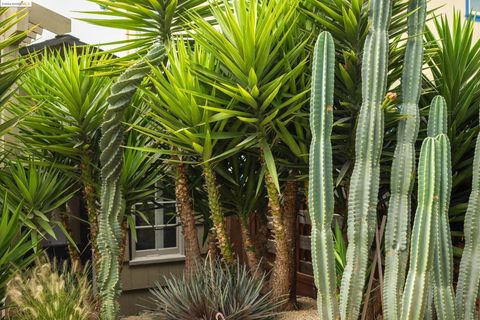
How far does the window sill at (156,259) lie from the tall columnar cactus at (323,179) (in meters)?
4.62

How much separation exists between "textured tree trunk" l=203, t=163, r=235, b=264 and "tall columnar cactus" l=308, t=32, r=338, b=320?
111 centimetres

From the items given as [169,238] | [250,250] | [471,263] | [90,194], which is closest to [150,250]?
[169,238]

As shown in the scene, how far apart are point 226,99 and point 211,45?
16.3 inches

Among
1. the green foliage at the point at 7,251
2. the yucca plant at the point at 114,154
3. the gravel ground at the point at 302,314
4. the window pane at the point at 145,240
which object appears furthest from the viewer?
the window pane at the point at 145,240

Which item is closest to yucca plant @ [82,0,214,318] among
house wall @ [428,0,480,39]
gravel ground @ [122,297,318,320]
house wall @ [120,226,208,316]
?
gravel ground @ [122,297,318,320]

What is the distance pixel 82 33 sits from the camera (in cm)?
961

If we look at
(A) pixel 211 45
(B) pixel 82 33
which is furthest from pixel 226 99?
(B) pixel 82 33

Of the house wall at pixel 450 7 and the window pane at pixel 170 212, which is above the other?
the house wall at pixel 450 7

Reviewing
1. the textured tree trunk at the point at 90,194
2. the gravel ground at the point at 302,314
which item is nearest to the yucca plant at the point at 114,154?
the textured tree trunk at the point at 90,194

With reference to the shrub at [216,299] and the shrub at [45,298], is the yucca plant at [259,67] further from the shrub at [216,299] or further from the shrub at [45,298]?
the shrub at [45,298]

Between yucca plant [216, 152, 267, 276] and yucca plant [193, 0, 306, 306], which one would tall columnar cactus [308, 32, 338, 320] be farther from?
yucca plant [216, 152, 267, 276]

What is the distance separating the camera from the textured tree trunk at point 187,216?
475cm

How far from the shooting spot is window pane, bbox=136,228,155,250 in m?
8.13

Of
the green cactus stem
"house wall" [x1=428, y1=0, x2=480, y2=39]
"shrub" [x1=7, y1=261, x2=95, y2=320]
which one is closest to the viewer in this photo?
the green cactus stem
